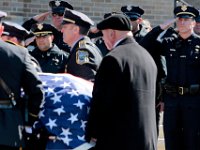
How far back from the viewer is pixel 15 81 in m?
4.44

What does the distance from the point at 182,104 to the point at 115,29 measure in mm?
2192

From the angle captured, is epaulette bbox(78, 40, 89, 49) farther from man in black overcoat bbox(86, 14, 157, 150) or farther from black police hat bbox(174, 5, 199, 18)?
black police hat bbox(174, 5, 199, 18)

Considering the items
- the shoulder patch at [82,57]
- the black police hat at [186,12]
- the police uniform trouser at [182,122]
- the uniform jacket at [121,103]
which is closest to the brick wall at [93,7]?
the black police hat at [186,12]

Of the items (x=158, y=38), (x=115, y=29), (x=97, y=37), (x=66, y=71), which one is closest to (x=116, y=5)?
(x=97, y=37)

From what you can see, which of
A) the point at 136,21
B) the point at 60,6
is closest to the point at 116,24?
the point at 136,21

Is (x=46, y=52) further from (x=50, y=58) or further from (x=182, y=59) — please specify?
(x=182, y=59)

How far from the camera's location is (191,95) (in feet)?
21.5

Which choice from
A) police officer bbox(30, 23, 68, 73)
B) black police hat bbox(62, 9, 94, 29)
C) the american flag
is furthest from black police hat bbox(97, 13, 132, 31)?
police officer bbox(30, 23, 68, 73)

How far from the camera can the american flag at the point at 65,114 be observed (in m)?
4.53

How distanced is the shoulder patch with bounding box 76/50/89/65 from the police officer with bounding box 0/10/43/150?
0.96 m

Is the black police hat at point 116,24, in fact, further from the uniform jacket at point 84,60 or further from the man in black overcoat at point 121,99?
the uniform jacket at point 84,60

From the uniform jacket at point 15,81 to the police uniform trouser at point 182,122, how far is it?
8.32 feet

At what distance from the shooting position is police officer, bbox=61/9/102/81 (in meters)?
5.38

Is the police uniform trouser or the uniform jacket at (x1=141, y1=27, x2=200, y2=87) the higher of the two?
the uniform jacket at (x1=141, y1=27, x2=200, y2=87)
